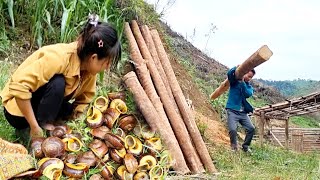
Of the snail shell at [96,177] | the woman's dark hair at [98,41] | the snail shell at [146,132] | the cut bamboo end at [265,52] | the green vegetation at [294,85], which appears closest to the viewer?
the woman's dark hair at [98,41]

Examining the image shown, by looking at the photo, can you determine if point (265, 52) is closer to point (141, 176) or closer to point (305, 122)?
point (141, 176)

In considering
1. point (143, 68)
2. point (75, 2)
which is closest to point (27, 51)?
point (75, 2)

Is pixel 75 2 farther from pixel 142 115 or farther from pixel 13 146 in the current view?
pixel 13 146

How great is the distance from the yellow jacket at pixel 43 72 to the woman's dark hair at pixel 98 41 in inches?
3.7

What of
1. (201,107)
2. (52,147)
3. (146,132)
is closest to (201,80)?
(201,107)

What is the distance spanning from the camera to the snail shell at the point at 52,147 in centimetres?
278

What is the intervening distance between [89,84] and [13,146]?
0.72 metres

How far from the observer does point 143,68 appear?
4.45 meters

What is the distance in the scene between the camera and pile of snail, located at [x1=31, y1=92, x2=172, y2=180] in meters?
2.78

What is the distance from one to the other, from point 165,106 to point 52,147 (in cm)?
161

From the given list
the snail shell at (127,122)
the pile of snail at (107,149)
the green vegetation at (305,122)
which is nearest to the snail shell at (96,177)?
the pile of snail at (107,149)

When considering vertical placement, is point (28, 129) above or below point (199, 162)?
above

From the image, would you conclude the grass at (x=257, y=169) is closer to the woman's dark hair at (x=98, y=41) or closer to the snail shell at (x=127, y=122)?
the snail shell at (x=127, y=122)

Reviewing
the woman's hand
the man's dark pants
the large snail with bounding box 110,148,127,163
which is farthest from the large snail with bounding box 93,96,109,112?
the man's dark pants
